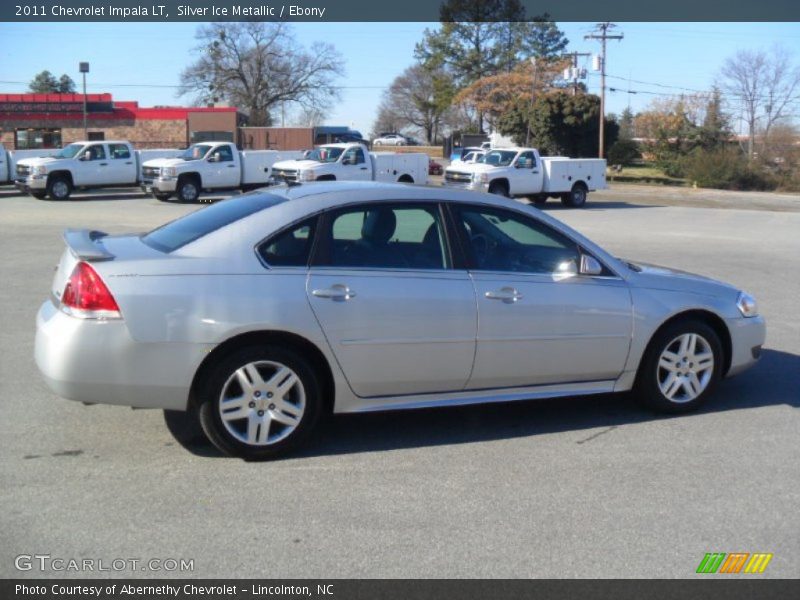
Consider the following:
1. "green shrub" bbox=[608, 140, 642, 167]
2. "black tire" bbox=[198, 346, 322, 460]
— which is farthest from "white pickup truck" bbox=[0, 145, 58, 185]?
"green shrub" bbox=[608, 140, 642, 167]

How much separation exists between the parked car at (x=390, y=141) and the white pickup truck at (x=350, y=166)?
59674 millimetres

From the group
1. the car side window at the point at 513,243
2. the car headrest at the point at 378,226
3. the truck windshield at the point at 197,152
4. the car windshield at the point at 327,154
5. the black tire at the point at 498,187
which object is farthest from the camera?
the car windshield at the point at 327,154

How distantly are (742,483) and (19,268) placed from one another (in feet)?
34.3

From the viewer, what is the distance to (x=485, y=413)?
6023 mm

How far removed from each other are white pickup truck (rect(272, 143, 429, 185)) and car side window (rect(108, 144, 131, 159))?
571cm

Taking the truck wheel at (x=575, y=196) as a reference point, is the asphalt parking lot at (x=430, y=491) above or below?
below

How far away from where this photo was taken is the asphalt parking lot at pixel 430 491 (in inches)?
152

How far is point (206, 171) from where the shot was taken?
28.3 m

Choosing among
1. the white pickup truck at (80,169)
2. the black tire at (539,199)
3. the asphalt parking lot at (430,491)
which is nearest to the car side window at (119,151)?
the white pickup truck at (80,169)

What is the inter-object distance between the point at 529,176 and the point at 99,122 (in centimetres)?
3854

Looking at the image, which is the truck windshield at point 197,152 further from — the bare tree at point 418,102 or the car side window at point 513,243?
the bare tree at point 418,102

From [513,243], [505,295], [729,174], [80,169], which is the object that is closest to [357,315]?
[505,295]
